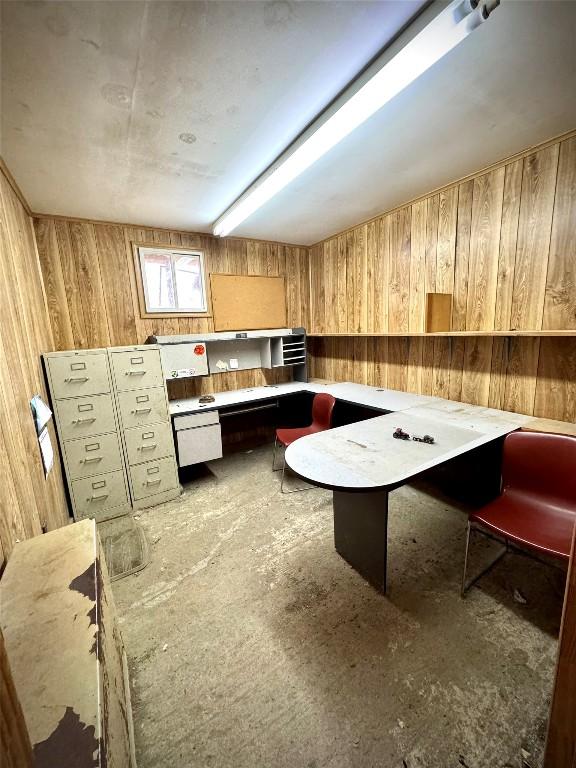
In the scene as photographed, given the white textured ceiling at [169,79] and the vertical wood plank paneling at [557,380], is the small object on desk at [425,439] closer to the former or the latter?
the vertical wood plank paneling at [557,380]

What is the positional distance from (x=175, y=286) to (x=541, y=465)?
3.37 metres

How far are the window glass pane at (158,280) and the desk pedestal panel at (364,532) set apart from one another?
259 cm

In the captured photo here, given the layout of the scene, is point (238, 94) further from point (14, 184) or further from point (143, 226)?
point (143, 226)

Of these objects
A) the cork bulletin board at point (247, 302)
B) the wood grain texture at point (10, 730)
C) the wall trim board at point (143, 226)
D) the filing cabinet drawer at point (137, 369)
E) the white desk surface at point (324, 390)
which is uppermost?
the wall trim board at point (143, 226)

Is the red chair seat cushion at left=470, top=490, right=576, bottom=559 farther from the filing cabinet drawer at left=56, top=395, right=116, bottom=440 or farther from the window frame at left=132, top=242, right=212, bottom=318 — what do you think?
the window frame at left=132, top=242, right=212, bottom=318

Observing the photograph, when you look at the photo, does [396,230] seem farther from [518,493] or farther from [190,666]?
[190,666]

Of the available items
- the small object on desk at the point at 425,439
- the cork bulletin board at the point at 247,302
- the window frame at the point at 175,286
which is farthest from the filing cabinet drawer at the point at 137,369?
the small object on desk at the point at 425,439

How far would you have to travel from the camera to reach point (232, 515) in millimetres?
2512

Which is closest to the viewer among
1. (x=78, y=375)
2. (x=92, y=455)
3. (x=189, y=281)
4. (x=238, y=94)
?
(x=238, y=94)

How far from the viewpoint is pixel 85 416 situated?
7.95ft

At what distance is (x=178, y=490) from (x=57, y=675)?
2198 mm

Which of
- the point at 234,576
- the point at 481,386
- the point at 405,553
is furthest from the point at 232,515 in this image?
the point at 481,386

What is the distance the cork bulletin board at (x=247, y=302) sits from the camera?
355 cm

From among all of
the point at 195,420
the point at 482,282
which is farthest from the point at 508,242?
the point at 195,420
